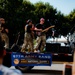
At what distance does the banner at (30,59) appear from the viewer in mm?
11602

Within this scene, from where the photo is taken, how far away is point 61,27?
5812cm

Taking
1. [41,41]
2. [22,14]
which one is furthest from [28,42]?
[22,14]

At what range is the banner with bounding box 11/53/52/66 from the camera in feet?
38.1

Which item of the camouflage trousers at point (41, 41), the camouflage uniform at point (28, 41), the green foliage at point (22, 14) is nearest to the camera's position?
the camouflage uniform at point (28, 41)

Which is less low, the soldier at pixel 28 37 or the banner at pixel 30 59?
the soldier at pixel 28 37

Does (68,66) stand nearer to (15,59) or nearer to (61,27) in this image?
(15,59)

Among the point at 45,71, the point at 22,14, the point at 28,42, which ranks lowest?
the point at 45,71

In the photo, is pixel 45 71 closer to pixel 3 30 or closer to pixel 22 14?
pixel 3 30

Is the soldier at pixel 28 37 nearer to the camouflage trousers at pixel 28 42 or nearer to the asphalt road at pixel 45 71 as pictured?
the camouflage trousers at pixel 28 42

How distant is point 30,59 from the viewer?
1192 centimetres

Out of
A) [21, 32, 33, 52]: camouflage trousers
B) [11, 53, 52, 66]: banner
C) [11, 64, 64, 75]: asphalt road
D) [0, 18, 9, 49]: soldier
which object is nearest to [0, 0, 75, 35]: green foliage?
[11, 64, 64, 75]: asphalt road

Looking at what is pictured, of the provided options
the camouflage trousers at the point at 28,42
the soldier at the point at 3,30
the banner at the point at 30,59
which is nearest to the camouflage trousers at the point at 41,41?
the camouflage trousers at the point at 28,42

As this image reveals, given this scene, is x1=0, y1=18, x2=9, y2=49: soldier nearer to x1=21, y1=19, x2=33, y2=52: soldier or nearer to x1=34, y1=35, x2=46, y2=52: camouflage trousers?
x1=21, y1=19, x2=33, y2=52: soldier

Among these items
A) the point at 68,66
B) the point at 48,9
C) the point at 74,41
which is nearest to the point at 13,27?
the point at 48,9
